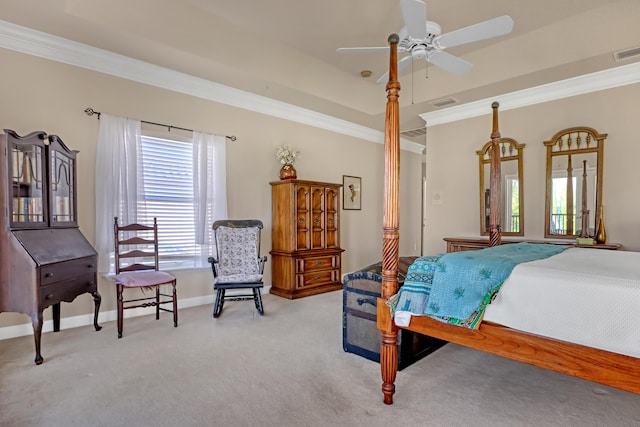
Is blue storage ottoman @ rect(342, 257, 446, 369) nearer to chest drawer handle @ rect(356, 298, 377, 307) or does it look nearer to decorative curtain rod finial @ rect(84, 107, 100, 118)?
chest drawer handle @ rect(356, 298, 377, 307)

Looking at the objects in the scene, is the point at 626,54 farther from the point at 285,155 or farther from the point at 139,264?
the point at 139,264

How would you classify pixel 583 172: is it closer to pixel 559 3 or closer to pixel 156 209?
pixel 559 3

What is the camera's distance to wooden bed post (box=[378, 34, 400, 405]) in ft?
6.66

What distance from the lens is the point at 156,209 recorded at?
13.0 feet

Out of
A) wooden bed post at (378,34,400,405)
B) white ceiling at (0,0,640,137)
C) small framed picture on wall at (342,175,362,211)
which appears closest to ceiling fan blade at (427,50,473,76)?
white ceiling at (0,0,640,137)

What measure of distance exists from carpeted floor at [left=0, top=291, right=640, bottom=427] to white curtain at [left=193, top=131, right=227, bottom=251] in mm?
1430

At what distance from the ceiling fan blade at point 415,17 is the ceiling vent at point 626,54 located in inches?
90.2

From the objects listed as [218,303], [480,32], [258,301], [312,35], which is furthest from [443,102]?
[218,303]

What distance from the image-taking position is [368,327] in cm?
267

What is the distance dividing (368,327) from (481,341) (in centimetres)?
103

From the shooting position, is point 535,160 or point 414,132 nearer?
point 535,160

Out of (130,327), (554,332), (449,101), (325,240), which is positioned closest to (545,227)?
(449,101)

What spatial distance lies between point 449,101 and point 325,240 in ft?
8.80

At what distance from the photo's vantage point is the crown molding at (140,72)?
310 cm
